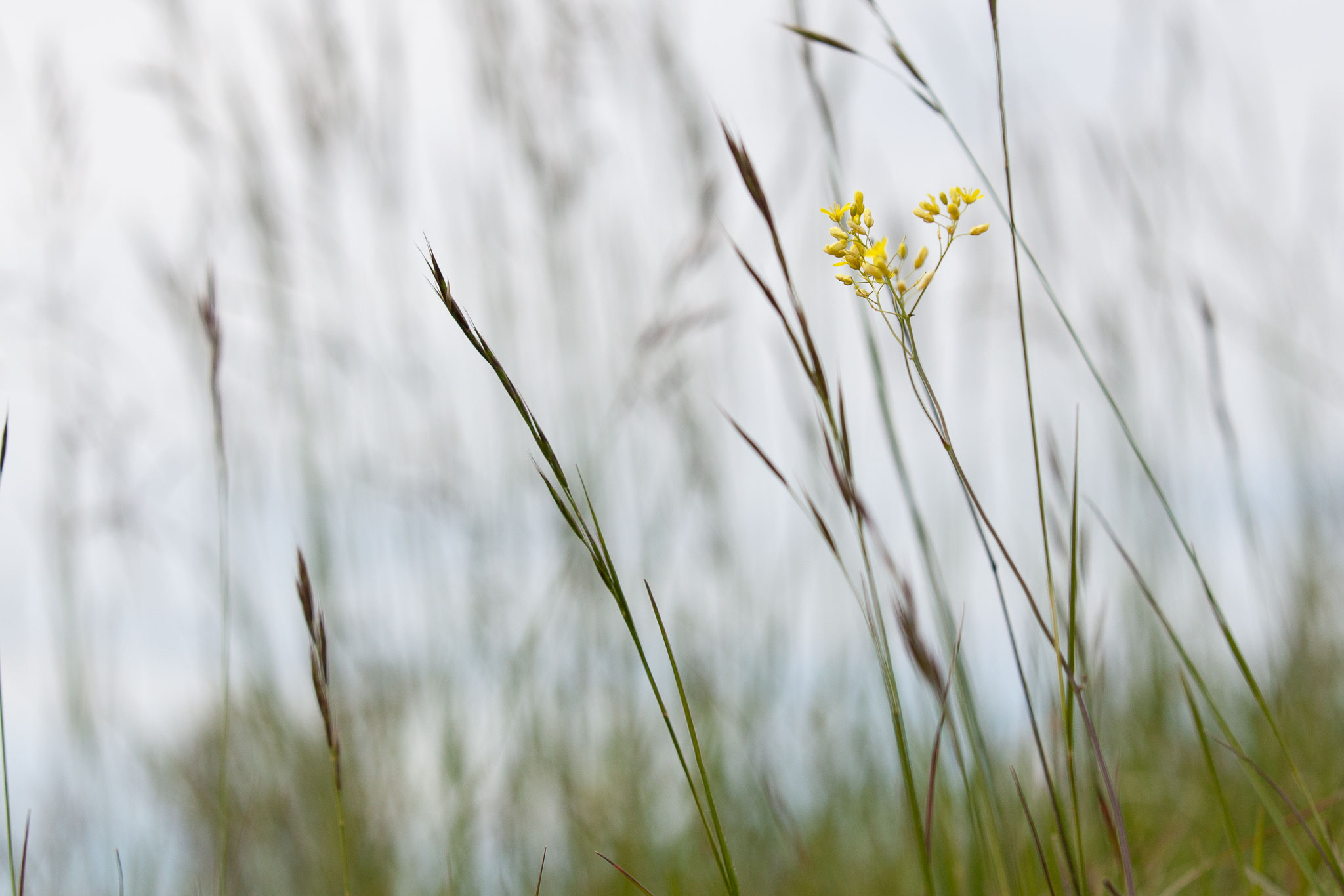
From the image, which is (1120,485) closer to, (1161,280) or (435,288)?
(1161,280)

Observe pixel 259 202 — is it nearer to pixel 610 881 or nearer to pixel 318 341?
pixel 318 341

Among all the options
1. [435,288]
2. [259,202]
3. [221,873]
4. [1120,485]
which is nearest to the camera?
[435,288]

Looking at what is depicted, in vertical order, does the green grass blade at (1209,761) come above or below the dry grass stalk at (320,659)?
below

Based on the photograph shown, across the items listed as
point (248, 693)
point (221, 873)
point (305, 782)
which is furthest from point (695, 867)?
point (221, 873)

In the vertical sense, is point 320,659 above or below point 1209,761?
above

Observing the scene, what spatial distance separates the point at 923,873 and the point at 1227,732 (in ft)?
0.79

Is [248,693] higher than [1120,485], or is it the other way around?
[1120,485]

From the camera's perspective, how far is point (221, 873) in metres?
0.74

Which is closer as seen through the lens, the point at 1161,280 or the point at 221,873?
the point at 221,873

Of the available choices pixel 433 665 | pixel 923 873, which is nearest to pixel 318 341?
pixel 433 665

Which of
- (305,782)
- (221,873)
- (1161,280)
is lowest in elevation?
(221,873)

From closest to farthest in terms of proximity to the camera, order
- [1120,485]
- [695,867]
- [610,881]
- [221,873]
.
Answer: [221,873] < [610,881] < [695,867] < [1120,485]

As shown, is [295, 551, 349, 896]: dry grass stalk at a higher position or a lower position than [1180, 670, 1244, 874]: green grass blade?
higher

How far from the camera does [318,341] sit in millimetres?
1898
